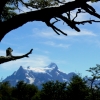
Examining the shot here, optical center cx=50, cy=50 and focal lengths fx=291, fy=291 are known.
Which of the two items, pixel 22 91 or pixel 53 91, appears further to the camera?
pixel 22 91

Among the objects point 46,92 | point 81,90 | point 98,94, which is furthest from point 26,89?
point 98,94

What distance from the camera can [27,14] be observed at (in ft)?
22.6

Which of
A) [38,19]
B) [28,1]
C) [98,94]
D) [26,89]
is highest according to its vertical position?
[26,89]

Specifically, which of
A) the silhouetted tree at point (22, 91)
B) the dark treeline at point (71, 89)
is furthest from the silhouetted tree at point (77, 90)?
the silhouetted tree at point (22, 91)

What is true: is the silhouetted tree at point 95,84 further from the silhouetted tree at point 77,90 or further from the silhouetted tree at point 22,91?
the silhouetted tree at point 22,91

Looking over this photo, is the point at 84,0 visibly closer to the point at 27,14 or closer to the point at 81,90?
the point at 27,14

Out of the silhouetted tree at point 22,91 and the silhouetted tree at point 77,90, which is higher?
the silhouetted tree at point 22,91

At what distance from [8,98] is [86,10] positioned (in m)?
86.8

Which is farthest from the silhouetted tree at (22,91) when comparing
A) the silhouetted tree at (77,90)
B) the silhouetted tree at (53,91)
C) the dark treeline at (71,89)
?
the silhouetted tree at (77,90)

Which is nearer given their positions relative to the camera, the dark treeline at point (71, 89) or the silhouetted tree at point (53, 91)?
the dark treeline at point (71, 89)

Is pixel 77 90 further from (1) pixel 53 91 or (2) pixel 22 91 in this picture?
(2) pixel 22 91

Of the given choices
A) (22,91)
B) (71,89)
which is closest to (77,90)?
(71,89)

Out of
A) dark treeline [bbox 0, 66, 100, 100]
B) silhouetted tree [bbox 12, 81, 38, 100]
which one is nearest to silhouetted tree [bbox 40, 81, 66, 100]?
dark treeline [bbox 0, 66, 100, 100]

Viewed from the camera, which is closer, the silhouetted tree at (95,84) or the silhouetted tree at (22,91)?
the silhouetted tree at (95,84)
